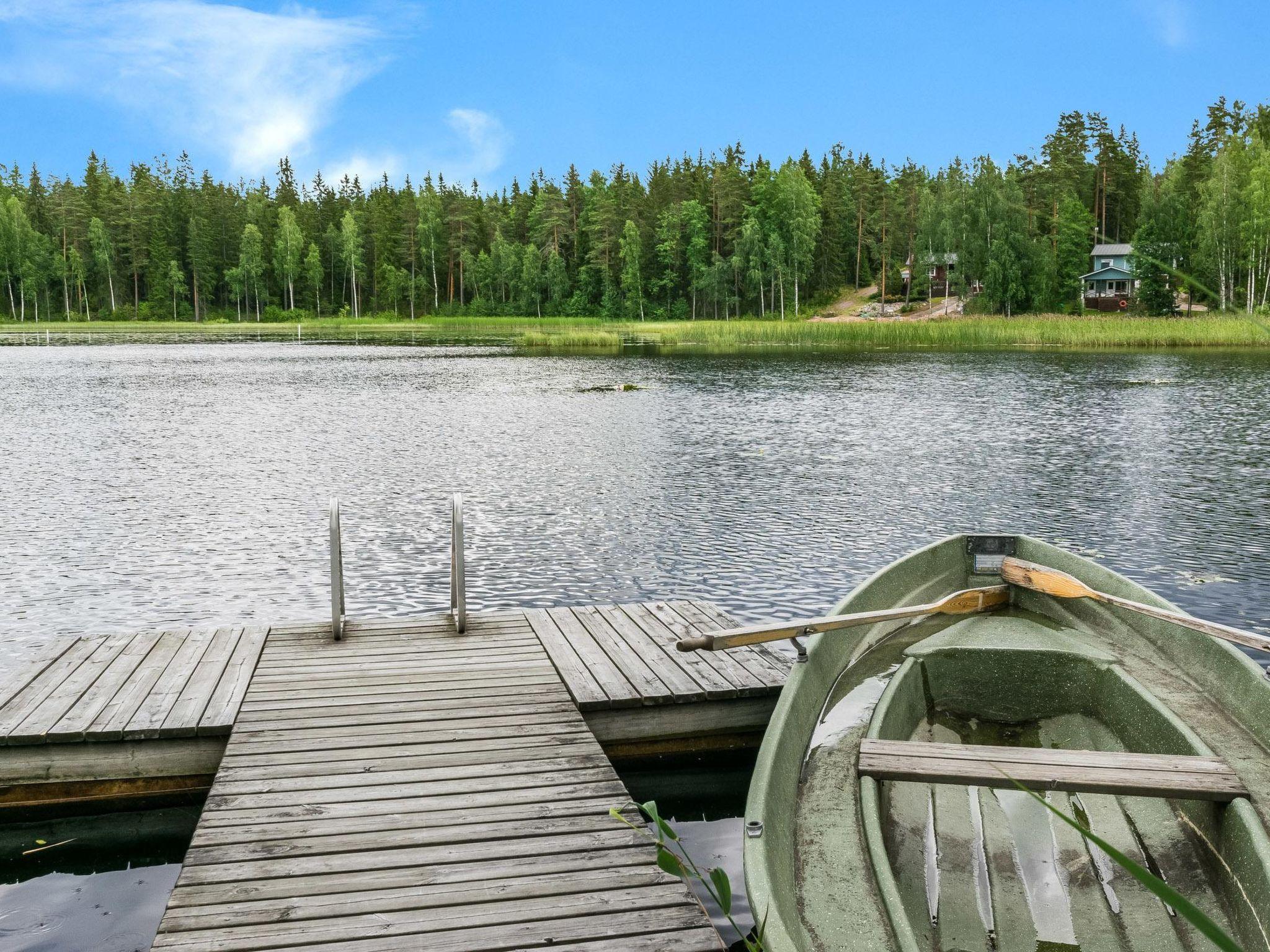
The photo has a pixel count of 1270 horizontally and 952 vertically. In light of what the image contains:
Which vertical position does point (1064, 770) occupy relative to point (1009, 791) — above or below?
above

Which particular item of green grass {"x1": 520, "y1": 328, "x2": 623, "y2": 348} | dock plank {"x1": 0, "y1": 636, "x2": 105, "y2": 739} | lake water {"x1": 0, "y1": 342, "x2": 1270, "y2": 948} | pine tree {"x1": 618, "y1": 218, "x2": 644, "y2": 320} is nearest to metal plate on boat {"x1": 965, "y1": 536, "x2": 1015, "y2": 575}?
lake water {"x1": 0, "y1": 342, "x2": 1270, "y2": 948}

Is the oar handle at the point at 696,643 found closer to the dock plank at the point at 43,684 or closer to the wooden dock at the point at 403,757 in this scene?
the wooden dock at the point at 403,757

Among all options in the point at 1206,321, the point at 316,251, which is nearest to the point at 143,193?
the point at 316,251

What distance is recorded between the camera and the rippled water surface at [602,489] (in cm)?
1070

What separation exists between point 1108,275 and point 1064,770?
7608 cm

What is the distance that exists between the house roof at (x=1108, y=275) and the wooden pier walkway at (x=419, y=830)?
242ft

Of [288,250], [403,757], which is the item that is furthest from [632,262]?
[403,757]

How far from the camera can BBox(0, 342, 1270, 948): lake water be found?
34.3 ft

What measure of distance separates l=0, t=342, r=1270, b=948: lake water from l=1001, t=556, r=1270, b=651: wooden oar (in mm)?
2180

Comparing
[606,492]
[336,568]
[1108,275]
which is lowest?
[606,492]

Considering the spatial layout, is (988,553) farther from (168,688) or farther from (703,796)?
(168,688)

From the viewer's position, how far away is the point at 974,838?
3.92m

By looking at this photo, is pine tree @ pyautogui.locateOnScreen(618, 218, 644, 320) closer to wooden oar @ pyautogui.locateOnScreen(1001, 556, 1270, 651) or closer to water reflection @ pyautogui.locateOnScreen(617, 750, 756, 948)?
wooden oar @ pyautogui.locateOnScreen(1001, 556, 1270, 651)

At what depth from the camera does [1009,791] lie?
414cm
